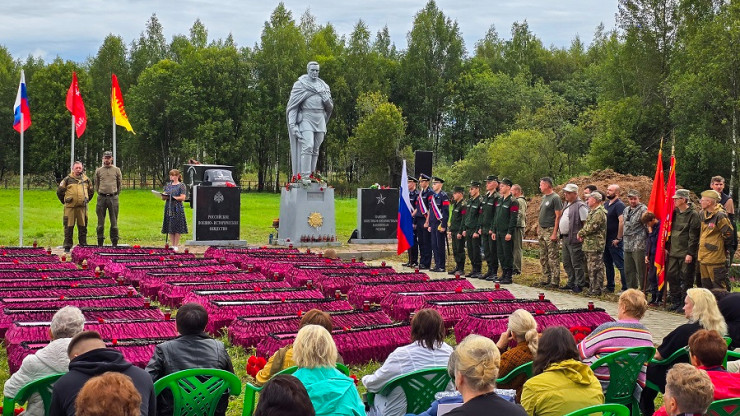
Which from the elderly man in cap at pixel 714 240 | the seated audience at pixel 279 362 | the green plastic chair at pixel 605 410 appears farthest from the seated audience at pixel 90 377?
the elderly man in cap at pixel 714 240

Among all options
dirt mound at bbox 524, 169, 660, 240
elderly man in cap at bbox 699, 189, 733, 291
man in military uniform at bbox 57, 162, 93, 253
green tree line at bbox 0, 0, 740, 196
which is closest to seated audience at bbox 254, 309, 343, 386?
elderly man in cap at bbox 699, 189, 733, 291

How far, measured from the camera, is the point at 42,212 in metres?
28.1

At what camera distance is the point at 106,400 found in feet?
10.6

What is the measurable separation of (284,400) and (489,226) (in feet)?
37.5

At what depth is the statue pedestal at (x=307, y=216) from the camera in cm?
1928

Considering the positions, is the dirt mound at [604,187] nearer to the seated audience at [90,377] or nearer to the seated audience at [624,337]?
the seated audience at [624,337]

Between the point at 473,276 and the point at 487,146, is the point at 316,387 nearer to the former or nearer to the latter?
the point at 473,276

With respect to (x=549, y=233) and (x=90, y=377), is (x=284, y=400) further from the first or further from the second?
(x=549, y=233)

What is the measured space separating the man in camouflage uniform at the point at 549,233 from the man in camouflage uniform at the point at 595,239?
2.93 ft

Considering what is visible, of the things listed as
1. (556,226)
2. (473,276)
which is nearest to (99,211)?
(473,276)

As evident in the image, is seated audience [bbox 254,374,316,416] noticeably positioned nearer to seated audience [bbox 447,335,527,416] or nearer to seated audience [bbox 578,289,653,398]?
seated audience [bbox 447,335,527,416]

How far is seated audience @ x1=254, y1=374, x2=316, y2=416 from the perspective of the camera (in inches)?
133

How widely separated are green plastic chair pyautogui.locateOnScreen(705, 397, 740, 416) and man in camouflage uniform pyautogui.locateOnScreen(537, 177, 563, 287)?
9.18m

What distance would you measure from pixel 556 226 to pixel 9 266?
8.38m
